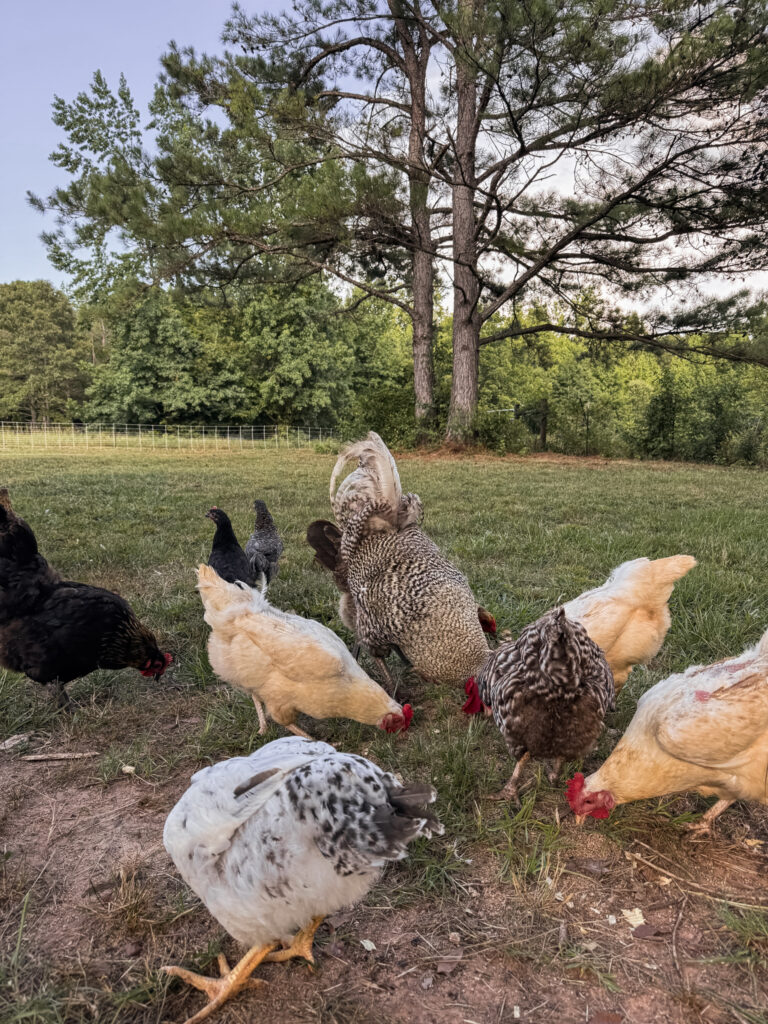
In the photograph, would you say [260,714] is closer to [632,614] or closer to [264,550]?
[632,614]

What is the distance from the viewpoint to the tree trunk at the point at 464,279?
1502cm

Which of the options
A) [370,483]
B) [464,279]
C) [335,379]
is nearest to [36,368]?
[335,379]

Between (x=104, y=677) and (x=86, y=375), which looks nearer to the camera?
(x=104, y=677)

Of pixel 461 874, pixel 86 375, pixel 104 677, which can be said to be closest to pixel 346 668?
pixel 461 874

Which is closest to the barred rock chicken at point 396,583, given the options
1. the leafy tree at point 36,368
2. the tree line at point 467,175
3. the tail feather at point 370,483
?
the tail feather at point 370,483

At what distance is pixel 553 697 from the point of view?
8.08 feet

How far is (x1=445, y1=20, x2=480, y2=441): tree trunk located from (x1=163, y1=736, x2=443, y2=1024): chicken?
564 inches

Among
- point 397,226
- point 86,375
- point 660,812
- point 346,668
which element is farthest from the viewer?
point 86,375

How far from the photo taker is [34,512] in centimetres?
813

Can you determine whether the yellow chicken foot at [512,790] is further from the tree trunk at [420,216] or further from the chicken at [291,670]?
the tree trunk at [420,216]

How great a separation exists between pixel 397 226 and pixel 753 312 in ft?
30.5

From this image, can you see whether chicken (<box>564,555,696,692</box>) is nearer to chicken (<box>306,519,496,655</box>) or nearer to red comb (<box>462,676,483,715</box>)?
red comb (<box>462,676,483,715</box>)

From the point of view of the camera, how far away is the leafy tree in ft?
126

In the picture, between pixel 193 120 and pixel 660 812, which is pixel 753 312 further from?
pixel 660 812
